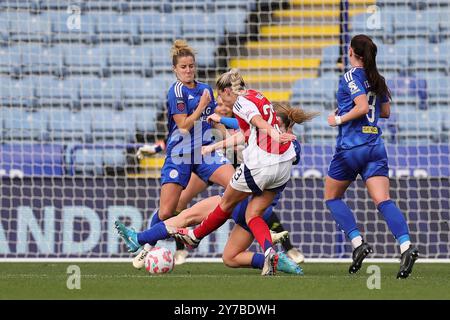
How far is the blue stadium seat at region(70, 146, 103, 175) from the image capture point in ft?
39.2

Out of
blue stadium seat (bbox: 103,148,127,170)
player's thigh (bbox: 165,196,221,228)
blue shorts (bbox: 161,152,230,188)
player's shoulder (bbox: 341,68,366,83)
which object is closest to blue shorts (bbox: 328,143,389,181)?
player's shoulder (bbox: 341,68,366,83)

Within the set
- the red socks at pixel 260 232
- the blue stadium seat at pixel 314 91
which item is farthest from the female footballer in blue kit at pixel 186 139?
the blue stadium seat at pixel 314 91

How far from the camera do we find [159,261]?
7.94 meters

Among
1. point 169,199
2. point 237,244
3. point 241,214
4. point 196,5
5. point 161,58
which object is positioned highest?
point 196,5

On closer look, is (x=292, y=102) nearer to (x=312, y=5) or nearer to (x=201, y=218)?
(x=312, y=5)

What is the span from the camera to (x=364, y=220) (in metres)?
11.0

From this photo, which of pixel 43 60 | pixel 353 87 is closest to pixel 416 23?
pixel 43 60

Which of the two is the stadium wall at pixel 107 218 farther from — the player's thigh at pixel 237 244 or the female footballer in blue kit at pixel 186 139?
the player's thigh at pixel 237 244

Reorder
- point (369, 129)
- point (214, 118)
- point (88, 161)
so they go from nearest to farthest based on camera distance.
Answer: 1. point (369, 129)
2. point (214, 118)
3. point (88, 161)

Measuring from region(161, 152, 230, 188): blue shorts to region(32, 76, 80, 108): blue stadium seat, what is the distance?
4.19 m

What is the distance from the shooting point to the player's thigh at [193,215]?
8461 millimetres

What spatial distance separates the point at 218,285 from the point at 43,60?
22.9ft

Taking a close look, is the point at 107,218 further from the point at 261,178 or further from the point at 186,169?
the point at 261,178

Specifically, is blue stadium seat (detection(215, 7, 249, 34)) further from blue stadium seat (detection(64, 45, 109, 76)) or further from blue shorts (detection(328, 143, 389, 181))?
blue shorts (detection(328, 143, 389, 181))
